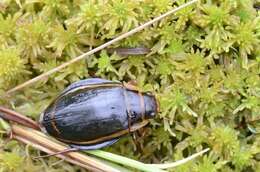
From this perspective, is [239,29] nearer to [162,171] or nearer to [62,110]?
[162,171]

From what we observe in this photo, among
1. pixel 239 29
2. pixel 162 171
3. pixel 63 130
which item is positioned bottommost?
pixel 162 171

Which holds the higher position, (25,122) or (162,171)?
(25,122)

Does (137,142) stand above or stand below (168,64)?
below

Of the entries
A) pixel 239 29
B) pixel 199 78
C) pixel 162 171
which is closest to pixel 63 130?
pixel 162 171

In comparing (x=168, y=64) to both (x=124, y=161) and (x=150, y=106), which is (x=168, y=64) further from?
(x=124, y=161)

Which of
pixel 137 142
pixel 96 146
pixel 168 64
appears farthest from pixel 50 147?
pixel 168 64

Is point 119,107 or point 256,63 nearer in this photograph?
point 119,107

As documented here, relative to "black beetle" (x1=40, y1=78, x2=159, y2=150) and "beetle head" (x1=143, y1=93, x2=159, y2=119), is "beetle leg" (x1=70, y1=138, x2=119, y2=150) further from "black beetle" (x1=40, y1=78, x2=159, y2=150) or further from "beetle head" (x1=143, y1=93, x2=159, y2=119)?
"beetle head" (x1=143, y1=93, x2=159, y2=119)
